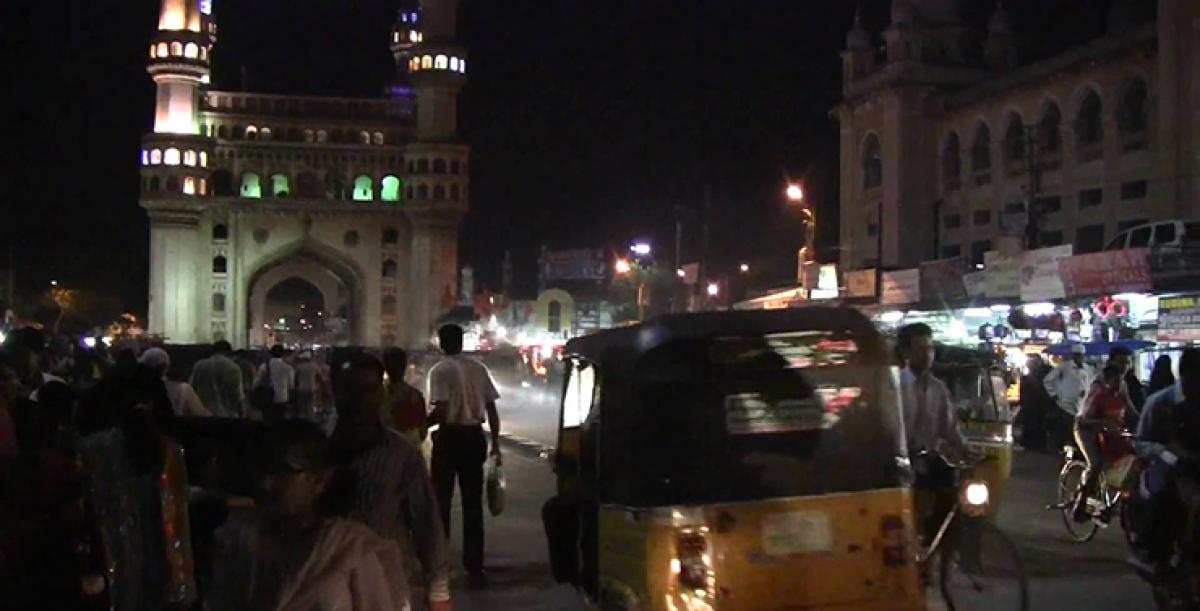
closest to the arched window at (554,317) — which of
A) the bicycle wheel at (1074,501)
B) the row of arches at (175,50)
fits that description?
the row of arches at (175,50)

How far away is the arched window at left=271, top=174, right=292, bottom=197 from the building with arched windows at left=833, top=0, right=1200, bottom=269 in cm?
4574

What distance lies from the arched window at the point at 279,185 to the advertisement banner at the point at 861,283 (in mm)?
55730

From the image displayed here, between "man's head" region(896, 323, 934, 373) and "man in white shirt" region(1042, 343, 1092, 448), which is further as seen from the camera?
"man in white shirt" region(1042, 343, 1092, 448)

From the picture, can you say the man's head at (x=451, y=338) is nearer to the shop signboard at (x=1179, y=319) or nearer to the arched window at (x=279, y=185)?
the shop signboard at (x=1179, y=319)

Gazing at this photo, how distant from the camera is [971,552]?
8281 mm

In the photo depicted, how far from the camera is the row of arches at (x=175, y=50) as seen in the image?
83875mm

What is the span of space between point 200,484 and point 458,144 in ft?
265

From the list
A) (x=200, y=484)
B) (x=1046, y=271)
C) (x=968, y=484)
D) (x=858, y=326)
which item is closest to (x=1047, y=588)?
(x=968, y=484)

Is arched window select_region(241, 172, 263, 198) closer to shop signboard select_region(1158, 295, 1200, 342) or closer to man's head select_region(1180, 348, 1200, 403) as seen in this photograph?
shop signboard select_region(1158, 295, 1200, 342)

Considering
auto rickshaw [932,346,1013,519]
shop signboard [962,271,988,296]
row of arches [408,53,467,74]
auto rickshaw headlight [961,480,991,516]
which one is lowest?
auto rickshaw headlight [961,480,991,516]

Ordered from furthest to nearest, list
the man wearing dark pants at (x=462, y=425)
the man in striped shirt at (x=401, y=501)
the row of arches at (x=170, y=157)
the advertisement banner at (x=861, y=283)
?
the row of arches at (x=170, y=157) < the advertisement banner at (x=861, y=283) < the man wearing dark pants at (x=462, y=425) < the man in striped shirt at (x=401, y=501)

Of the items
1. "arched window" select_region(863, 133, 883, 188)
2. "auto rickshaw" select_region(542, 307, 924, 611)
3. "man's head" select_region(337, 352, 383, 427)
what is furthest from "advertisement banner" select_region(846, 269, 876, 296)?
"man's head" select_region(337, 352, 383, 427)

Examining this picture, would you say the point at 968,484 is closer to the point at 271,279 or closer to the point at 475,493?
A: the point at 475,493

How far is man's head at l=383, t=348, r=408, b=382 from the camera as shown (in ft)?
28.4
